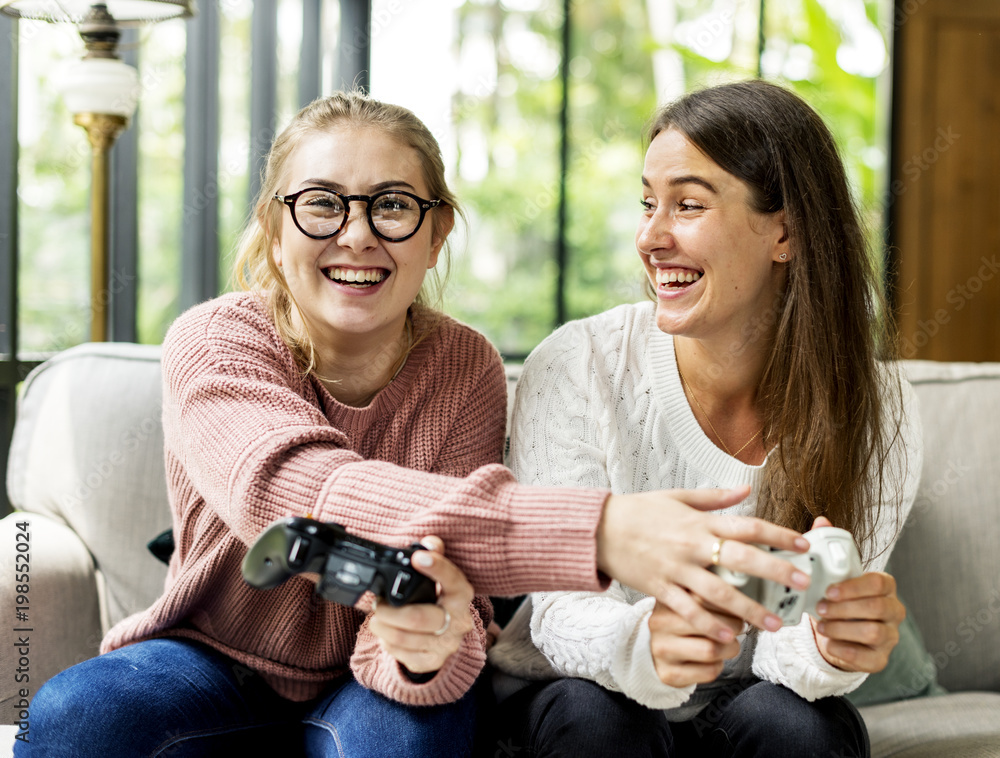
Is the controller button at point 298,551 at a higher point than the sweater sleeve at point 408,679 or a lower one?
higher

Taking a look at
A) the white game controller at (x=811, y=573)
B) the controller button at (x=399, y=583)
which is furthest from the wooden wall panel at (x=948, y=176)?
the controller button at (x=399, y=583)

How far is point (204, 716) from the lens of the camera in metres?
1.19

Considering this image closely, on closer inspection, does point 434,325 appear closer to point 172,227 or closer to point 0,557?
point 0,557

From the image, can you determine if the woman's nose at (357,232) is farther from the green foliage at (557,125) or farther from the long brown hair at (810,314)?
the green foliage at (557,125)

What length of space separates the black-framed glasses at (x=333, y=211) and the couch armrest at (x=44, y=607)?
2.27 feet

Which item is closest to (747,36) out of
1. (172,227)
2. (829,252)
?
(172,227)

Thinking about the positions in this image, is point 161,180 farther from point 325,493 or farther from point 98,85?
point 325,493

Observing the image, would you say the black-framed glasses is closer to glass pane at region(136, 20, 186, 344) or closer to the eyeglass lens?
the eyeglass lens

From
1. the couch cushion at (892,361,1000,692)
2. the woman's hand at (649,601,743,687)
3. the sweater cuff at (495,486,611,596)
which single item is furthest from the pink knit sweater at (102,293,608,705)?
the couch cushion at (892,361,1000,692)

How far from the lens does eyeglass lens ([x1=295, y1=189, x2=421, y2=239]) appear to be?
1307mm

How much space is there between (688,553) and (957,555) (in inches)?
41.4

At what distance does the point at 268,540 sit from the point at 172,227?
102 inches

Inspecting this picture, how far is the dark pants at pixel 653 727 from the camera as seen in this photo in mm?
1133

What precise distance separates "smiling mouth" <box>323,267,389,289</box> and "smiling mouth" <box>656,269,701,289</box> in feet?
1.27
